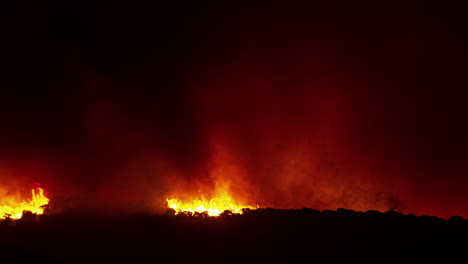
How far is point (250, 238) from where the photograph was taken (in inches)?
605

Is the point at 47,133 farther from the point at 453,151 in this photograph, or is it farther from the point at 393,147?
the point at 453,151

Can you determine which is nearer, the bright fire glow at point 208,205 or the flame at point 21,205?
the bright fire glow at point 208,205

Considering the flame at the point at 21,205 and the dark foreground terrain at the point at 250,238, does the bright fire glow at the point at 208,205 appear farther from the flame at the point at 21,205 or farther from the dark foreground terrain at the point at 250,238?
the flame at the point at 21,205

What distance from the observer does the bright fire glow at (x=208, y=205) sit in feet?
60.4

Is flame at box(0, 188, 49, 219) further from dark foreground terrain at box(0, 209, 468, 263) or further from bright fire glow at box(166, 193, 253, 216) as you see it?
bright fire glow at box(166, 193, 253, 216)

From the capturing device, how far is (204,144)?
24.5m

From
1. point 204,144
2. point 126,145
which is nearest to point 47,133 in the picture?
point 126,145

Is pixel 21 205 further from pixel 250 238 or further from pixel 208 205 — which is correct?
pixel 250 238

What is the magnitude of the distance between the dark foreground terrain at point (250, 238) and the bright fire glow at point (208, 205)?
4.53 ft

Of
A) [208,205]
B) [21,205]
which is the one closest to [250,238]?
[208,205]

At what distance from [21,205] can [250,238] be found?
10.8 meters

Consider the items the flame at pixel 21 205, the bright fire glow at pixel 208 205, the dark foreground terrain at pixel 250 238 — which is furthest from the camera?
the flame at pixel 21 205

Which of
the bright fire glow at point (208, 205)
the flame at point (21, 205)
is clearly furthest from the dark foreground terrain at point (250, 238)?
the flame at point (21, 205)

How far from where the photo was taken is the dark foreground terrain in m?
14.0
